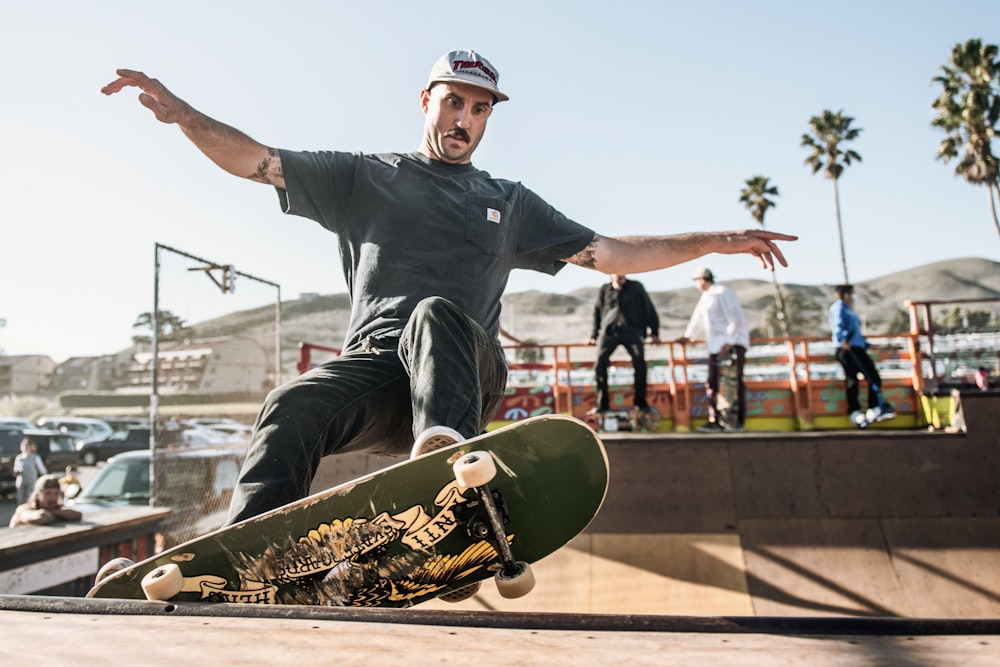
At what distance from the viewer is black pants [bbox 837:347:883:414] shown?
9297 mm

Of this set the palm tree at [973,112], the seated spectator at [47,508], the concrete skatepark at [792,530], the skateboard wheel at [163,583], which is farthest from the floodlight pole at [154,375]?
the palm tree at [973,112]

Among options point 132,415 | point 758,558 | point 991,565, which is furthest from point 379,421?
point 132,415

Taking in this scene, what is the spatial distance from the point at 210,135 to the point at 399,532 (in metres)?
1.49

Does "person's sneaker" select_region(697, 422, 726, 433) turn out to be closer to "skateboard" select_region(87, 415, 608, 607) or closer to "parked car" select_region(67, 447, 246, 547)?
"parked car" select_region(67, 447, 246, 547)

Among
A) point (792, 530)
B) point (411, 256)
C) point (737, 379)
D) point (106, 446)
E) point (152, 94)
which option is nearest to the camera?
point (152, 94)

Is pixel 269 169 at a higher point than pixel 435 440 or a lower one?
higher

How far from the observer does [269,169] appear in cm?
246

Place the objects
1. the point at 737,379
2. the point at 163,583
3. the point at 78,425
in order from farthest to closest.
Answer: the point at 78,425, the point at 737,379, the point at 163,583

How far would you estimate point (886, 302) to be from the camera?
151 meters

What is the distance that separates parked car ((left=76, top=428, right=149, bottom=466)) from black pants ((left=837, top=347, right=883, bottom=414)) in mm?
19851

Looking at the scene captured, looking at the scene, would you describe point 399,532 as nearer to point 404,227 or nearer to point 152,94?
point 404,227

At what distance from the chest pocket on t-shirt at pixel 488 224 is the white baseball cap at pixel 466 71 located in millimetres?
409

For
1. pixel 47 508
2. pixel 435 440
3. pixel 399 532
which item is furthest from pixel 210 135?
pixel 47 508

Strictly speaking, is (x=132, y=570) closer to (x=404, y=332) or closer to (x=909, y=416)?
(x=404, y=332)
